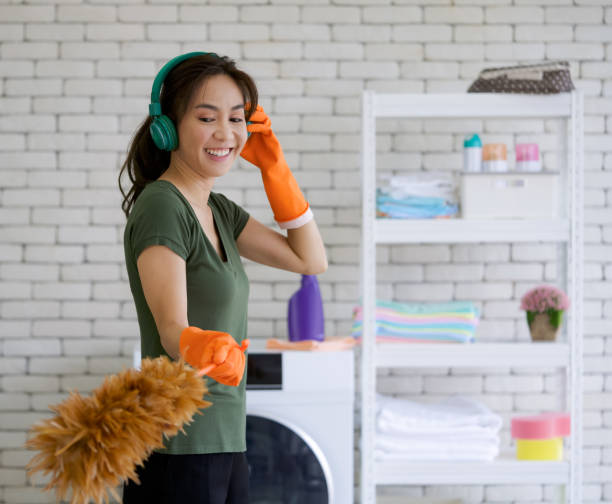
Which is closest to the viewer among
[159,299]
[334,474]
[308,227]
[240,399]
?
[159,299]

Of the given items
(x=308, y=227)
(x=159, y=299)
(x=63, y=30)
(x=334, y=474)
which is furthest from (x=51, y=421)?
(x=63, y=30)

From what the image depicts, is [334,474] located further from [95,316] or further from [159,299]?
[159,299]

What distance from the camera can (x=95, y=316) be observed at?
2.73 meters

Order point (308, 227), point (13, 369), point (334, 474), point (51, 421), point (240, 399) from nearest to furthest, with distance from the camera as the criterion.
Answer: point (51, 421)
point (240, 399)
point (308, 227)
point (334, 474)
point (13, 369)

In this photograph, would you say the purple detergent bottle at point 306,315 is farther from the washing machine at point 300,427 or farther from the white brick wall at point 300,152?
the white brick wall at point 300,152

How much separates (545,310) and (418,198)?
1.80ft

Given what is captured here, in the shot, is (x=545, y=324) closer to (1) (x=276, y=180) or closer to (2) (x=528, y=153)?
(2) (x=528, y=153)

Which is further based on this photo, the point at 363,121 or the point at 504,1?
the point at 504,1

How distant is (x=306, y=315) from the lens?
7.88 ft

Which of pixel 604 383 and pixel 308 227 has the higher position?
pixel 308 227

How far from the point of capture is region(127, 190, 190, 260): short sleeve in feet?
3.42

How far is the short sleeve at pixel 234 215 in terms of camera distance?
4.51ft

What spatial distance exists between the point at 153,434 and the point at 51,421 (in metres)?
0.11

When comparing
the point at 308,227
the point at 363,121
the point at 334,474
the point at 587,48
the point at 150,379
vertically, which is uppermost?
the point at 587,48
